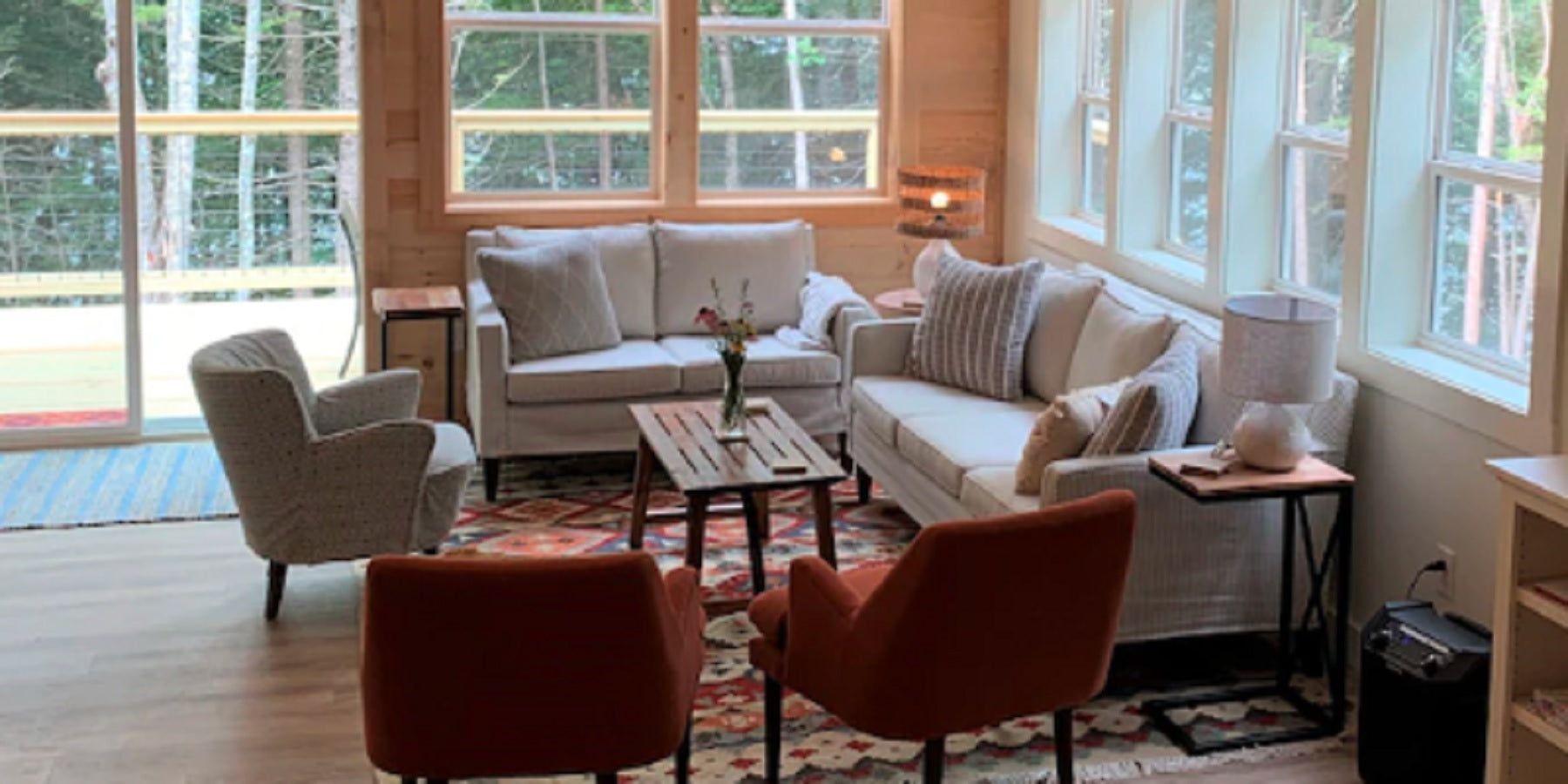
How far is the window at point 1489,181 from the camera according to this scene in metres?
4.60

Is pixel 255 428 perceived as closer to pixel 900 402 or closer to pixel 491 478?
pixel 491 478

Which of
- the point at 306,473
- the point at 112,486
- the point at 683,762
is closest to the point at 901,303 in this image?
the point at 306,473

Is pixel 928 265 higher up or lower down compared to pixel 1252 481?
higher up

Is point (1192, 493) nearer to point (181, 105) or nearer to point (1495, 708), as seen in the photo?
point (1495, 708)

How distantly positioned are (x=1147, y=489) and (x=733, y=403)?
136 centimetres

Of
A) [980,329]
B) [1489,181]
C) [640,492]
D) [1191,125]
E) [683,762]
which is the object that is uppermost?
[1191,125]

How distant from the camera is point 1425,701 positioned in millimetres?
4152

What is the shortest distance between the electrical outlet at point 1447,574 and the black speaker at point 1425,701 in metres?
0.32

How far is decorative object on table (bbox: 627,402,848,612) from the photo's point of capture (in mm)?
5027

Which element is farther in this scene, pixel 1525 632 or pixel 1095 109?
pixel 1095 109

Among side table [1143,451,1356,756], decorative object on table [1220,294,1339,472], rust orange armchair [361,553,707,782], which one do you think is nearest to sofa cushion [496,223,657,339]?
side table [1143,451,1356,756]

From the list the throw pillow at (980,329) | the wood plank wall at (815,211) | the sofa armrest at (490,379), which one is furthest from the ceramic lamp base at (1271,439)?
the wood plank wall at (815,211)

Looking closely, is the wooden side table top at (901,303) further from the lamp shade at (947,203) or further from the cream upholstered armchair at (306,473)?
the cream upholstered armchair at (306,473)

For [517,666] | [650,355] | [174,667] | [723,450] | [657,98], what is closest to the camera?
[517,666]
